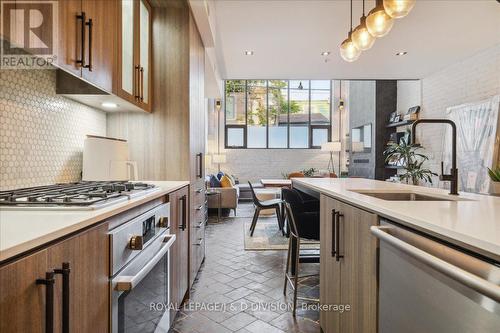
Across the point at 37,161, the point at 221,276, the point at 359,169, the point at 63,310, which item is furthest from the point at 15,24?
the point at 359,169

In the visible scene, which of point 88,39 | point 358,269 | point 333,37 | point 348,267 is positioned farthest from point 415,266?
point 333,37

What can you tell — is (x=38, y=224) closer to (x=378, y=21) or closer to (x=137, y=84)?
(x=137, y=84)

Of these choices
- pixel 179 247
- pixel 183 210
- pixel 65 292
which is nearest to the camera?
pixel 65 292

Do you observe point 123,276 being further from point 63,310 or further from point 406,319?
point 406,319

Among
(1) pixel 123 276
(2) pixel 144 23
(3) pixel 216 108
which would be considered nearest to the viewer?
(1) pixel 123 276

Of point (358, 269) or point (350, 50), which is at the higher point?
point (350, 50)

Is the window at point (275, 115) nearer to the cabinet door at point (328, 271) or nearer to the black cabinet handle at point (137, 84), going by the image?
the black cabinet handle at point (137, 84)

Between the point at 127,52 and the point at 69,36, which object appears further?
the point at 127,52

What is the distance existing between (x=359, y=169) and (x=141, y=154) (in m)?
7.06

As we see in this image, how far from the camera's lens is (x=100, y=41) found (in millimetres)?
1541

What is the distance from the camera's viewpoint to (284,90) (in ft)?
33.3

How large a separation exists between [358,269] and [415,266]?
1.54ft

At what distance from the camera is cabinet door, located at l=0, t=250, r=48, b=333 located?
59 centimetres

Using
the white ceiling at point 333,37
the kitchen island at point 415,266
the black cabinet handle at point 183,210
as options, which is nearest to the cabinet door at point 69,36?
the black cabinet handle at point 183,210
